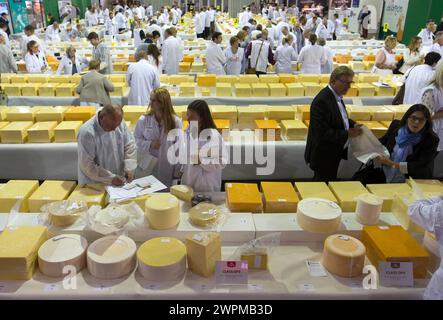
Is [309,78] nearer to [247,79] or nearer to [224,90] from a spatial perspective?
[247,79]

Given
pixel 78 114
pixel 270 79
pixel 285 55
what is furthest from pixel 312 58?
pixel 78 114

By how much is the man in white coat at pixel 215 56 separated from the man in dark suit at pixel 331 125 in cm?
371

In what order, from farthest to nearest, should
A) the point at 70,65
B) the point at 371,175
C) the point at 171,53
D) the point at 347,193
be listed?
the point at 171,53
the point at 70,65
the point at 371,175
the point at 347,193

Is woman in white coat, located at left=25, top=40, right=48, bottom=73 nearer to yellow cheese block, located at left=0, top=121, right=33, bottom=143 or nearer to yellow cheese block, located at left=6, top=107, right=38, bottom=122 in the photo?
yellow cheese block, located at left=6, top=107, right=38, bottom=122

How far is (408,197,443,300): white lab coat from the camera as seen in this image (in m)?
1.68

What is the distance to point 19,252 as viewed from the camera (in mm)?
1805

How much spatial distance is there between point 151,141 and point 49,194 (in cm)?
93

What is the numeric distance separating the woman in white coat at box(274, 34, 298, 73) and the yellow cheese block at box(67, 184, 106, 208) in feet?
18.1

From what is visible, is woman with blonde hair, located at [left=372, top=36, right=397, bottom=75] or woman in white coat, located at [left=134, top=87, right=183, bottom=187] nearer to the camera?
woman in white coat, located at [left=134, top=87, right=183, bottom=187]

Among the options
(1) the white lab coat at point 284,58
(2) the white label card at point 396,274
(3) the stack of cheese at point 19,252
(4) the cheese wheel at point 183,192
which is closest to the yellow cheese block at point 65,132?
(4) the cheese wheel at point 183,192

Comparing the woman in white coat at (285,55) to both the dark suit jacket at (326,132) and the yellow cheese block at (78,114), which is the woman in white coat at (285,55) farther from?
the dark suit jacket at (326,132)

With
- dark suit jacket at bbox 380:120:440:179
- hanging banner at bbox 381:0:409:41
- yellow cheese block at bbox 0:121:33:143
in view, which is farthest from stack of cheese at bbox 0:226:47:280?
hanging banner at bbox 381:0:409:41
